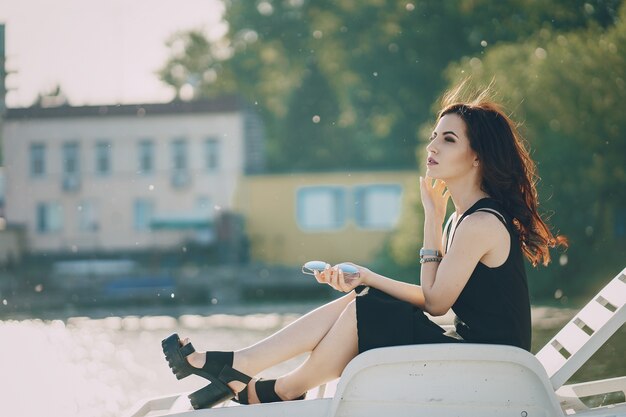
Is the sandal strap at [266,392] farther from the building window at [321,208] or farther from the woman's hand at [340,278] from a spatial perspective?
the building window at [321,208]

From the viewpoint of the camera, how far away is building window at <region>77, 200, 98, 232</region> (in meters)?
33.9

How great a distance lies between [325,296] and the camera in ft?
76.9

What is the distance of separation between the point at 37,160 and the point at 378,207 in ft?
43.2

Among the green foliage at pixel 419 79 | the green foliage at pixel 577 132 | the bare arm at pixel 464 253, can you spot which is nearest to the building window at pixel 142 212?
the green foliage at pixel 419 79

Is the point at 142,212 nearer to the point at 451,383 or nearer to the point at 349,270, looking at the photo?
the point at 349,270

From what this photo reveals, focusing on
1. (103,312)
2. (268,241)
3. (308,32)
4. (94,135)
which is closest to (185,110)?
(94,135)

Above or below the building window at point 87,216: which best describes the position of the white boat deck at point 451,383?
above

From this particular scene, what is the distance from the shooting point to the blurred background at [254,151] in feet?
58.9

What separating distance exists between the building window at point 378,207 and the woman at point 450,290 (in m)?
27.5

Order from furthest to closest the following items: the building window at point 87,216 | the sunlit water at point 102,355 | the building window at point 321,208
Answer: the building window at point 87,216 → the building window at point 321,208 → the sunlit water at point 102,355

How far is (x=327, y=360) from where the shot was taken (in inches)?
141

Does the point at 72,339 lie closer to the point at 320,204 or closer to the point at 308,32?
the point at 320,204

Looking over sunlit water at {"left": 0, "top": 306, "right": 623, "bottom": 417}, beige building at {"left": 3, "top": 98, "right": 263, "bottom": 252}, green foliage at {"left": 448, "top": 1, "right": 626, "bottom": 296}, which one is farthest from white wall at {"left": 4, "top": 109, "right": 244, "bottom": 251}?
green foliage at {"left": 448, "top": 1, "right": 626, "bottom": 296}

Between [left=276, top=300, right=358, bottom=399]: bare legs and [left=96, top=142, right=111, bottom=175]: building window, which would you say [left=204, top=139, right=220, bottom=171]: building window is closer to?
[left=96, top=142, right=111, bottom=175]: building window
